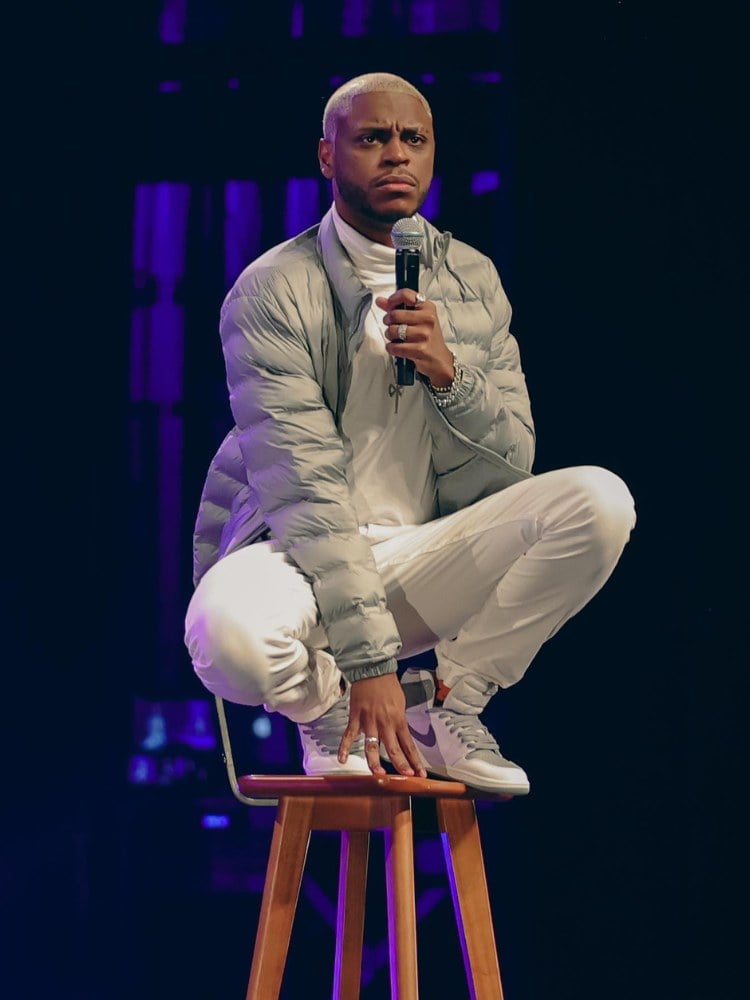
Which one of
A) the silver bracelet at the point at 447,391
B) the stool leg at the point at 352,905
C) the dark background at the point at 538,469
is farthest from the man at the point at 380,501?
the dark background at the point at 538,469

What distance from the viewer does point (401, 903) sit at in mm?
1856

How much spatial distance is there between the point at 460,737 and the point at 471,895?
0.22 meters

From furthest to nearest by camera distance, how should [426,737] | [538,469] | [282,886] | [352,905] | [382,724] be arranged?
[538,469], [352,905], [426,737], [282,886], [382,724]

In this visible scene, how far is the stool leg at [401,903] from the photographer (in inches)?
71.9

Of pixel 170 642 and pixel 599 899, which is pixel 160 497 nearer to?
pixel 170 642

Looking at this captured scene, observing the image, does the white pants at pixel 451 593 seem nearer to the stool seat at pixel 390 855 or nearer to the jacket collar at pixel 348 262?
the stool seat at pixel 390 855

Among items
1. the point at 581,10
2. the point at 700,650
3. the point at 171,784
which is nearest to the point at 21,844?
the point at 171,784

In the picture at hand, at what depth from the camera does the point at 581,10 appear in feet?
8.60

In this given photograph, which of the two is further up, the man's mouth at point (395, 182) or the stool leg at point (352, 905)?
the man's mouth at point (395, 182)

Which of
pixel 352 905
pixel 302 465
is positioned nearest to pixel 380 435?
pixel 302 465

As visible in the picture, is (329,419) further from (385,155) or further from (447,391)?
(385,155)

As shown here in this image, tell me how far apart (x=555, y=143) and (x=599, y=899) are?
1.37m

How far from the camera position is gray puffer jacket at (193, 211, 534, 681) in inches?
74.5

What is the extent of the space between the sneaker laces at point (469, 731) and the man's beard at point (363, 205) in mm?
722
